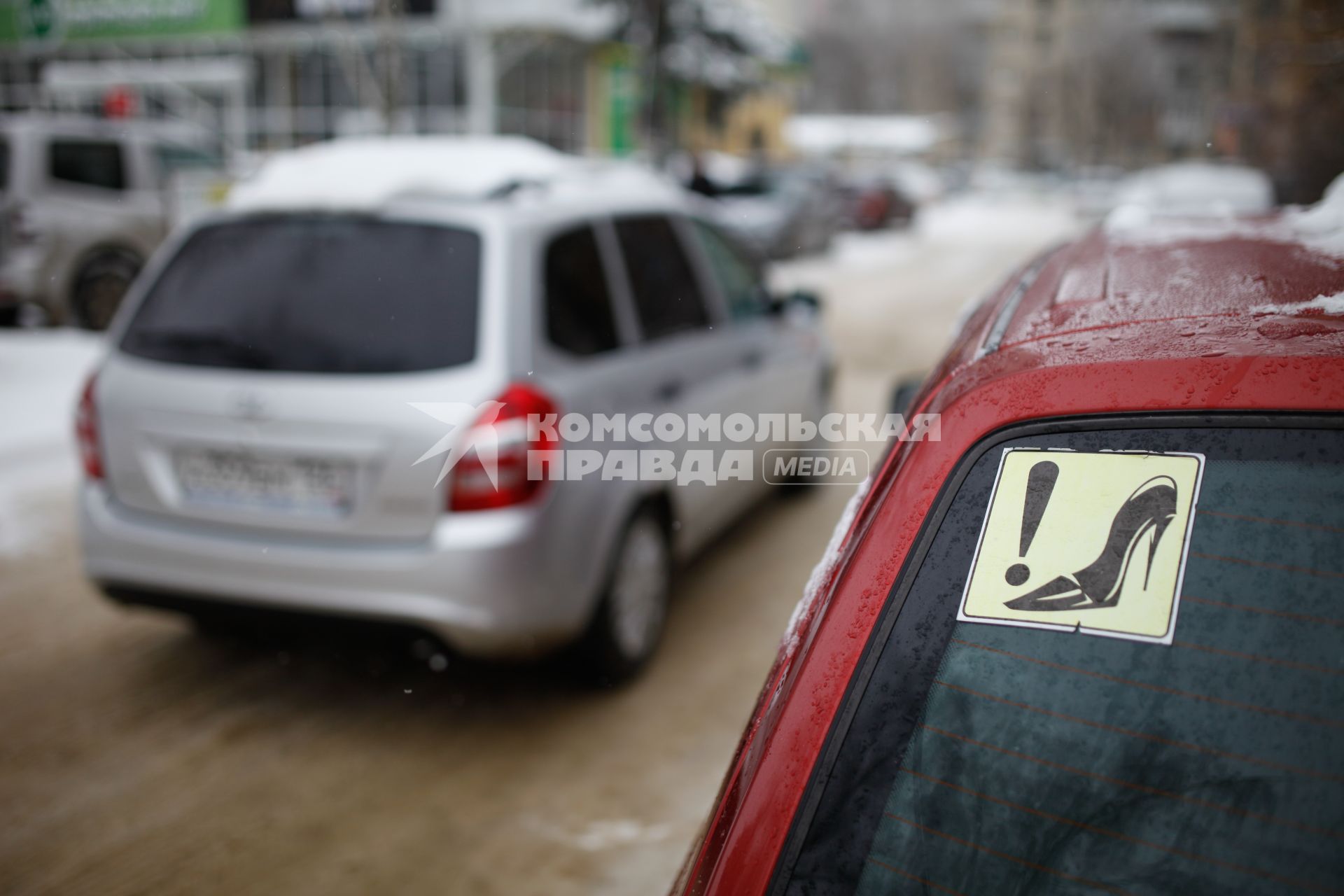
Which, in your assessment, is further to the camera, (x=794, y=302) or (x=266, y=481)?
(x=794, y=302)

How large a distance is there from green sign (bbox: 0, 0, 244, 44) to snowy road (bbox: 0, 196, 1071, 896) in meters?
24.4

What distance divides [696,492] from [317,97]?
82.3 feet

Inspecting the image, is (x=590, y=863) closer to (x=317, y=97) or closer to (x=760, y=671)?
(x=760, y=671)

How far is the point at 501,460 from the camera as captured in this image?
3.28 metres

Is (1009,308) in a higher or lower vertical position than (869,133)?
higher

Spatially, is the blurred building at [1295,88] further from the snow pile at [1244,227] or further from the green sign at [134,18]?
the green sign at [134,18]

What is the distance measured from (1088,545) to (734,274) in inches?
153

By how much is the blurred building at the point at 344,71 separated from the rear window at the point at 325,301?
65.3 ft

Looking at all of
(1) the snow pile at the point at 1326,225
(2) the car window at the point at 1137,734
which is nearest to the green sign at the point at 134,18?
(1) the snow pile at the point at 1326,225

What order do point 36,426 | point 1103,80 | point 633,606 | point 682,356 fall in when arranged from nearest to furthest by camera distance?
1. point 633,606
2. point 682,356
3. point 36,426
4. point 1103,80

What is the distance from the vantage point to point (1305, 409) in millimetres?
1249

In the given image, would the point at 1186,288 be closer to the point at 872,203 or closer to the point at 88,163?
the point at 88,163

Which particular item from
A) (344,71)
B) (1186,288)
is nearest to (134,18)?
(344,71)

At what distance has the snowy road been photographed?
298cm
